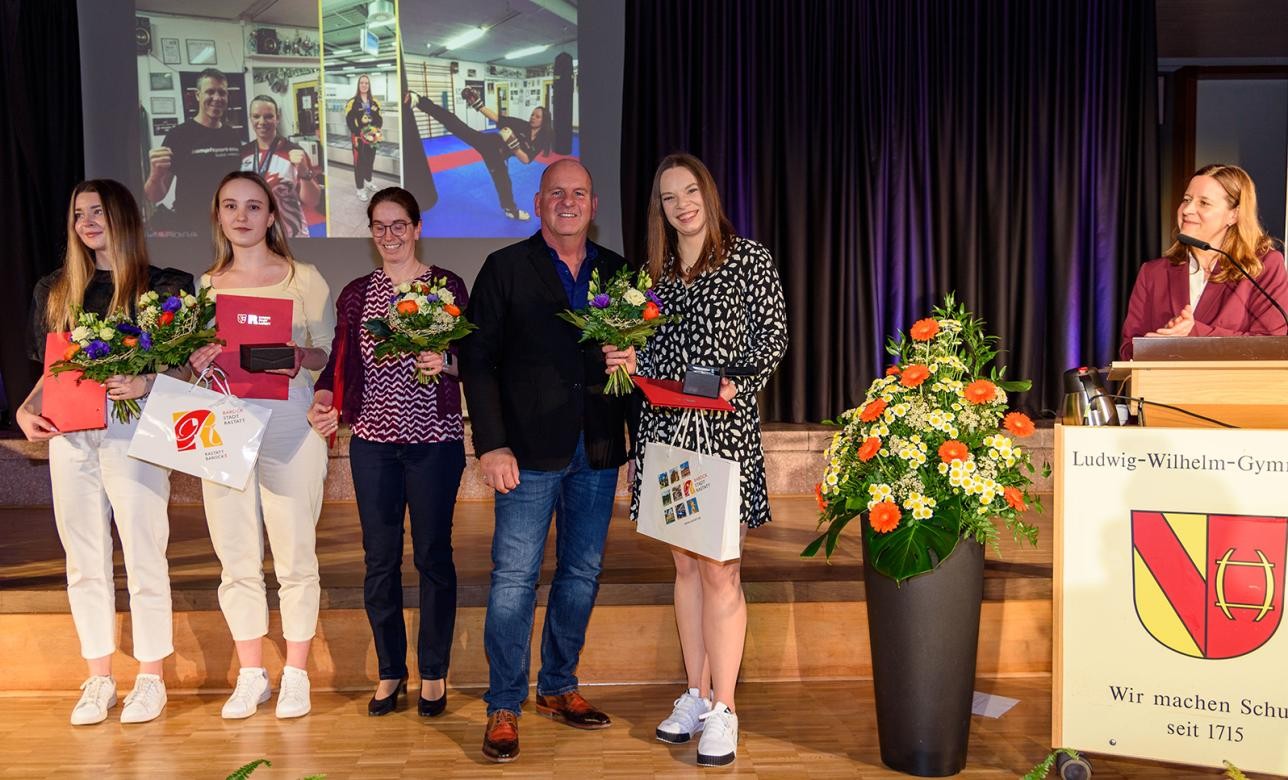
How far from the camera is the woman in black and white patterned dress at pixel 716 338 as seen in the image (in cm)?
278

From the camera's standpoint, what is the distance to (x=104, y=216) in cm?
309

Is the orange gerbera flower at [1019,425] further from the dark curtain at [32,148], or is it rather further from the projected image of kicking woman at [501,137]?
the dark curtain at [32,148]

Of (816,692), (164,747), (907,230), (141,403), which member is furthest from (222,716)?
(907,230)

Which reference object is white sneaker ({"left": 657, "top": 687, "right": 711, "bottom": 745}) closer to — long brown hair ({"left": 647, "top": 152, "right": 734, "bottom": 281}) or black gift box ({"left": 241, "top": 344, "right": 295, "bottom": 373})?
long brown hair ({"left": 647, "top": 152, "right": 734, "bottom": 281})

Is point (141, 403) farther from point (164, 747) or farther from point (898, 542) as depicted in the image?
point (898, 542)

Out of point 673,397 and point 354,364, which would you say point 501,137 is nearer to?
point 354,364

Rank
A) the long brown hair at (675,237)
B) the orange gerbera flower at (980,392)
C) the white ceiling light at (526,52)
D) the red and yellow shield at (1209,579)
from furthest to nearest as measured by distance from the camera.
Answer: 1. the white ceiling light at (526,52)
2. the long brown hair at (675,237)
3. the orange gerbera flower at (980,392)
4. the red and yellow shield at (1209,579)

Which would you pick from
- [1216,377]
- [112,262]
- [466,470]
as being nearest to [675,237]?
[1216,377]

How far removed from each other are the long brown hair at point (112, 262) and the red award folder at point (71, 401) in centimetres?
10

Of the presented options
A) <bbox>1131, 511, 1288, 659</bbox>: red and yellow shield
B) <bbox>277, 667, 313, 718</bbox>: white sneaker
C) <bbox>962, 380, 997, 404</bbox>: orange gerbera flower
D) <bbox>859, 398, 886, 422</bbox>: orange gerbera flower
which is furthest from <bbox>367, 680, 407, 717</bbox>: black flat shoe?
<bbox>1131, 511, 1288, 659</bbox>: red and yellow shield

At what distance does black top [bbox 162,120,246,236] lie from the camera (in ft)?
21.3

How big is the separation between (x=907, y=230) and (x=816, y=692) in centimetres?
409

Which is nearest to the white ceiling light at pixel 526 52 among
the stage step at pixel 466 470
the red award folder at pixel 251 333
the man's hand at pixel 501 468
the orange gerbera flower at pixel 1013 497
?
the stage step at pixel 466 470

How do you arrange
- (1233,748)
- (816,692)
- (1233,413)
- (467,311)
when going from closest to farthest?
(1233,748), (1233,413), (467,311), (816,692)
